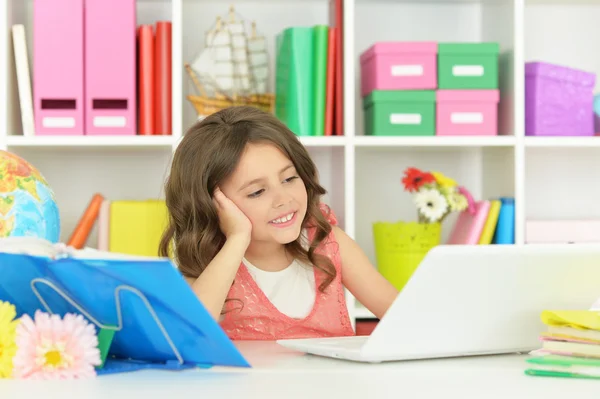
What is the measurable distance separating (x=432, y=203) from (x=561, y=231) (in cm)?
40

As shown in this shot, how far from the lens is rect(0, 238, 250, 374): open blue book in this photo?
842mm

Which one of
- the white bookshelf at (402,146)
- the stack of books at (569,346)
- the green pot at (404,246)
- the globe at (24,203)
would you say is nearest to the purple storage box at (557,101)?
the white bookshelf at (402,146)

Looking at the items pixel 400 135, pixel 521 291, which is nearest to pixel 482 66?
pixel 400 135

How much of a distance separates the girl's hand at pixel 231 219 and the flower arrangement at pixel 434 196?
1009mm

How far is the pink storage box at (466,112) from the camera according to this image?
254 cm

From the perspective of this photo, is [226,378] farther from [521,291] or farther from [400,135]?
[400,135]

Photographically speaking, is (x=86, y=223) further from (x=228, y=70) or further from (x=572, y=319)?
(x=572, y=319)

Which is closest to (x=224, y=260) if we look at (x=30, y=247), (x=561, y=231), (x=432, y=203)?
(x=30, y=247)

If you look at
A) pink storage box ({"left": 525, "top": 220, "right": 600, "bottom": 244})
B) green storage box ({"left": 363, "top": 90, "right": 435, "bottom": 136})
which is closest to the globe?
green storage box ({"left": 363, "top": 90, "right": 435, "bottom": 136})

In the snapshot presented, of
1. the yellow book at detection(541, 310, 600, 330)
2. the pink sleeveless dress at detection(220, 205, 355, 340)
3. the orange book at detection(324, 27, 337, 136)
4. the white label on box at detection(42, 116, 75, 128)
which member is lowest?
the pink sleeveless dress at detection(220, 205, 355, 340)

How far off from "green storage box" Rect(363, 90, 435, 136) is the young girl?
0.72m

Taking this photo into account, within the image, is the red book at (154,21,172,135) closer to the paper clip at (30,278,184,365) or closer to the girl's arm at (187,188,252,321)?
the girl's arm at (187,188,252,321)

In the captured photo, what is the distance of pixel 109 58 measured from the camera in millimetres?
2438

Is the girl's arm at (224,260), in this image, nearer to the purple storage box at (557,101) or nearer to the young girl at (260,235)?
the young girl at (260,235)
